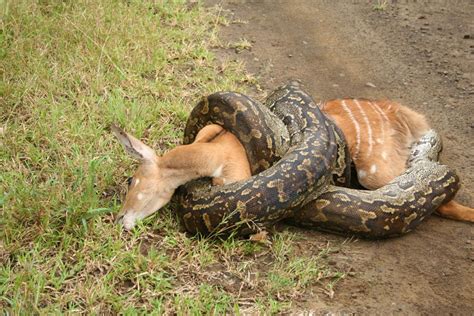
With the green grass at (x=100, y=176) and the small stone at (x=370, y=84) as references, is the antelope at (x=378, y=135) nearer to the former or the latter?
the green grass at (x=100, y=176)

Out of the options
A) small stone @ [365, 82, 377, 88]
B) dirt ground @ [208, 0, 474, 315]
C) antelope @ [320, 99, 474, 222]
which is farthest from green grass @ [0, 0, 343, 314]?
small stone @ [365, 82, 377, 88]

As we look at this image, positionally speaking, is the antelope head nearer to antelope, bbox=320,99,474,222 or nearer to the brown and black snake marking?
the brown and black snake marking

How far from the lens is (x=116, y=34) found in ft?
24.4

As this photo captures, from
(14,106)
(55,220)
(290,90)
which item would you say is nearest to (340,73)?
(290,90)

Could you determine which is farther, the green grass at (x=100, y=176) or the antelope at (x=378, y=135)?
the antelope at (x=378, y=135)

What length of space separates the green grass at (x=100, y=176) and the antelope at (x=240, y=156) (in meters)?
0.23

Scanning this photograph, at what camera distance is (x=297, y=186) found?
4.70 m

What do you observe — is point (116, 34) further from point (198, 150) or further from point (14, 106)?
Answer: point (198, 150)

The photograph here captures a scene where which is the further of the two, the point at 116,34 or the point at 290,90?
the point at 116,34

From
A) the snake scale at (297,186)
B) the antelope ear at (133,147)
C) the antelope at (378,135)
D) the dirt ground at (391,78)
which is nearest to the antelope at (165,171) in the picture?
the antelope ear at (133,147)

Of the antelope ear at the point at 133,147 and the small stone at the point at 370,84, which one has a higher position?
the small stone at the point at 370,84

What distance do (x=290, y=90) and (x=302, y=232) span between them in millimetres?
1639

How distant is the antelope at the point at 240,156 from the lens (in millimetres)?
4867

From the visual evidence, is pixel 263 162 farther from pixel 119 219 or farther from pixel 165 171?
pixel 119 219
